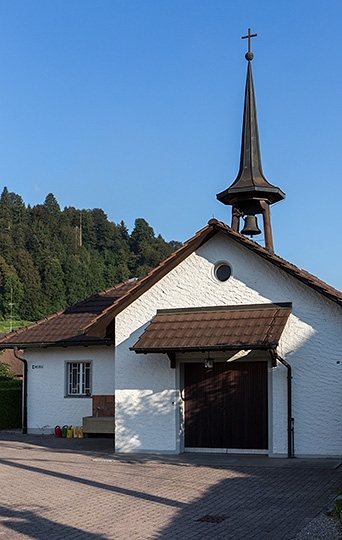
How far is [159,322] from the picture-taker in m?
16.4

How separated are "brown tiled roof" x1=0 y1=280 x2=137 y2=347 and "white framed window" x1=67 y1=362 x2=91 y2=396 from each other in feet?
3.18

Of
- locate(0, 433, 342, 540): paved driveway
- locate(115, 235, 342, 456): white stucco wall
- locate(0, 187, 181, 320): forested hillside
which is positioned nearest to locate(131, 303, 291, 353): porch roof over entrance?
locate(115, 235, 342, 456): white stucco wall

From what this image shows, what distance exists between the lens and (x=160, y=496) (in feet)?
36.0

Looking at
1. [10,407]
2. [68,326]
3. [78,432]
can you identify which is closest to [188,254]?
[68,326]

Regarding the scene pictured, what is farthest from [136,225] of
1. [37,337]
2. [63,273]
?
[37,337]

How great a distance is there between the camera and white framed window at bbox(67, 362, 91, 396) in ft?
71.1

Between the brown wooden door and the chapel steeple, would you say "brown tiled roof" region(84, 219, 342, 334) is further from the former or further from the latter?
the chapel steeple

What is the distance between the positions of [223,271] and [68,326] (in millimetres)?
7996

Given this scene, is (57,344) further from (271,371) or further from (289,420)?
(289,420)

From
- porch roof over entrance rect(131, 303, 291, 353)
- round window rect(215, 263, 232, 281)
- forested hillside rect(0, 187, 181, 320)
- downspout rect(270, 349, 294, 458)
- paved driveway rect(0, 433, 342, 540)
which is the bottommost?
paved driveway rect(0, 433, 342, 540)

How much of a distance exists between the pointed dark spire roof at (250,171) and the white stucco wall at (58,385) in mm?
6324

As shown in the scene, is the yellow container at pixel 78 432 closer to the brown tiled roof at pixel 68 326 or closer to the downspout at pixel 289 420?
the brown tiled roof at pixel 68 326

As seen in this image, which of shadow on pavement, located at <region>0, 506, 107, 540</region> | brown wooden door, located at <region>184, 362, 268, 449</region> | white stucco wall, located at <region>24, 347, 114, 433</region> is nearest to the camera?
shadow on pavement, located at <region>0, 506, 107, 540</region>

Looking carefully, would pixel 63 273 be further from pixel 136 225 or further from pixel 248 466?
pixel 248 466
